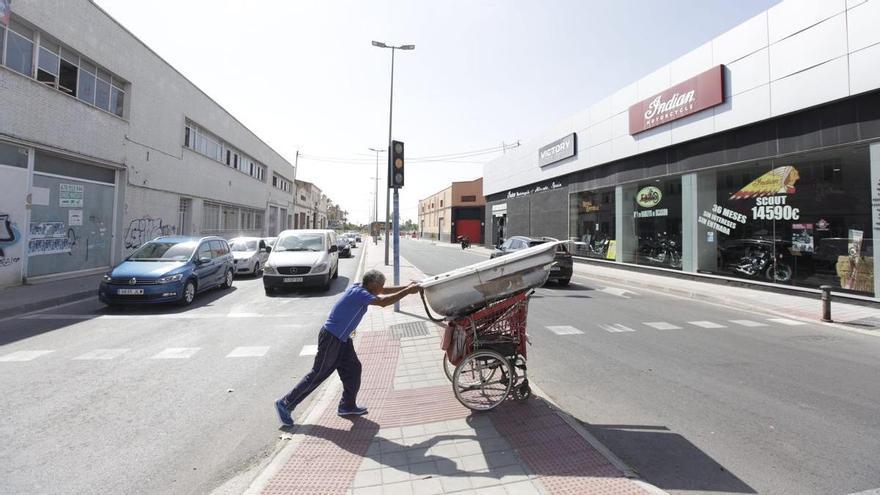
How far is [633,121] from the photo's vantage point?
1819cm

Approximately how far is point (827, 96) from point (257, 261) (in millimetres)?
19024

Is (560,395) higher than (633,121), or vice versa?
(633,121)

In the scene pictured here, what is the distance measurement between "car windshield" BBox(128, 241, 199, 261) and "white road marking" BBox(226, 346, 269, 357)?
509cm

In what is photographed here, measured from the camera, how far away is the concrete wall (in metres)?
10.1

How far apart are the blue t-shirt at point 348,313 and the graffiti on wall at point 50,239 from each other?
13.4 metres

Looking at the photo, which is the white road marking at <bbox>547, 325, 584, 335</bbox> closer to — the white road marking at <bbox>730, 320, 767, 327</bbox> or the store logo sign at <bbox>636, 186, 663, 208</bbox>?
the white road marking at <bbox>730, 320, 767, 327</bbox>

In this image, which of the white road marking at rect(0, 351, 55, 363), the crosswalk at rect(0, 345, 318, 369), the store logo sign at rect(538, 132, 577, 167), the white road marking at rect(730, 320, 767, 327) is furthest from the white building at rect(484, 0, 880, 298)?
the white road marking at rect(0, 351, 55, 363)

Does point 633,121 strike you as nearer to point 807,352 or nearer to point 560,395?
point 807,352

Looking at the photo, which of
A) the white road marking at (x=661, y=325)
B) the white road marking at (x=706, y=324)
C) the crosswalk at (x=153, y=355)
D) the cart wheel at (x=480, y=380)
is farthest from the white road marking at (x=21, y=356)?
the white road marking at (x=706, y=324)

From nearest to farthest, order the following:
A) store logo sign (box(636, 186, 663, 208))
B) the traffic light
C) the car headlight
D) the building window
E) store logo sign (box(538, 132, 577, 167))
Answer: the car headlight < the traffic light < the building window < store logo sign (box(636, 186, 663, 208)) < store logo sign (box(538, 132, 577, 167))

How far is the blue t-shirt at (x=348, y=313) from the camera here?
3.59 m

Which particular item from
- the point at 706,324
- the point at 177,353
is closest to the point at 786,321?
the point at 706,324

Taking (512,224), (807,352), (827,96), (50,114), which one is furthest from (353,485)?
(512,224)

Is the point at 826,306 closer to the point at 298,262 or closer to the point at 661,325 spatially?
the point at 661,325
